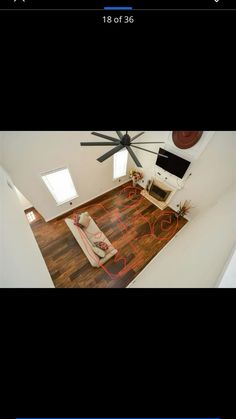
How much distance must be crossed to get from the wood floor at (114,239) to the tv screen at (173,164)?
1256 mm

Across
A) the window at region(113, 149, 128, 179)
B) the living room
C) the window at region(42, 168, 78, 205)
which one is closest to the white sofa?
the living room

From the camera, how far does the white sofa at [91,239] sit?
10.2ft

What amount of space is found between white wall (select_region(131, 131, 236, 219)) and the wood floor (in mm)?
753

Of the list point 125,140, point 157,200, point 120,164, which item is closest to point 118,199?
point 120,164

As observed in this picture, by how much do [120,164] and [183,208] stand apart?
2.50 meters

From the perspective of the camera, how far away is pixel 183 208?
3.91m

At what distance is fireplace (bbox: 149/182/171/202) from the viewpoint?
13.6 ft

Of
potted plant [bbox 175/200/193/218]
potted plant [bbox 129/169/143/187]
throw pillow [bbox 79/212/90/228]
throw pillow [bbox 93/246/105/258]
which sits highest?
potted plant [bbox 129/169/143/187]

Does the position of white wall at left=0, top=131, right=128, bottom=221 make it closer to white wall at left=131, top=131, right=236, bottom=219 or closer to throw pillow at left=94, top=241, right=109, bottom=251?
throw pillow at left=94, top=241, right=109, bottom=251

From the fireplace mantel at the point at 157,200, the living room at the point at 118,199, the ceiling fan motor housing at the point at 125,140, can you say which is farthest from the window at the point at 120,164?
the ceiling fan motor housing at the point at 125,140

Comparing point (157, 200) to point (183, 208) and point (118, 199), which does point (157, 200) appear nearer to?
point (183, 208)

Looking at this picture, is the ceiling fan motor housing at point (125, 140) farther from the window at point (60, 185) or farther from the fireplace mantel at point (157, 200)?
the fireplace mantel at point (157, 200)
